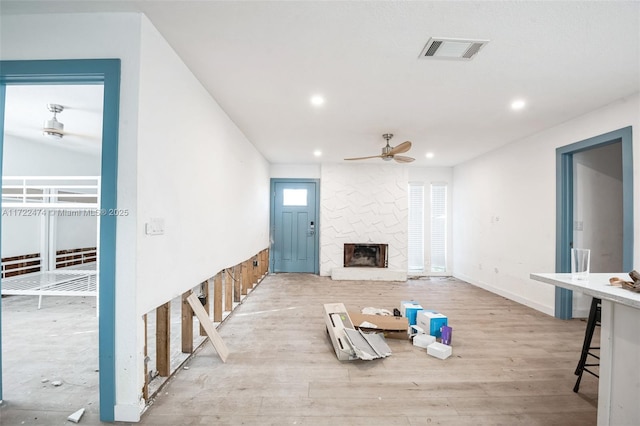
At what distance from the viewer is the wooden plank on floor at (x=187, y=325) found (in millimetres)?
2496

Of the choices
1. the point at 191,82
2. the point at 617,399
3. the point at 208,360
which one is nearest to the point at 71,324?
the point at 208,360

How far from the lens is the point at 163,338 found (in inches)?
84.6

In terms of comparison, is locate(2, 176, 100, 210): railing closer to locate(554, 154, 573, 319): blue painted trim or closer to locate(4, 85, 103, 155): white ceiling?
locate(4, 85, 103, 155): white ceiling

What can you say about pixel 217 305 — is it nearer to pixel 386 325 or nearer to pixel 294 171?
pixel 386 325

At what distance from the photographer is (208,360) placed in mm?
2508

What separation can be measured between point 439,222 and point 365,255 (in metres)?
1.88

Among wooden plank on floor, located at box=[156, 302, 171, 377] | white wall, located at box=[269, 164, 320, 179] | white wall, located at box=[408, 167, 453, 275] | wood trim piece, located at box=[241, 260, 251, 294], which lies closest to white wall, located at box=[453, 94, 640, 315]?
white wall, located at box=[408, 167, 453, 275]

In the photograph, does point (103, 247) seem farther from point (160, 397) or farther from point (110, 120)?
point (160, 397)

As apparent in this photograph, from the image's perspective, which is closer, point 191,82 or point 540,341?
point 191,82

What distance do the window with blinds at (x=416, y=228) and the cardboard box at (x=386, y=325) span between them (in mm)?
3628

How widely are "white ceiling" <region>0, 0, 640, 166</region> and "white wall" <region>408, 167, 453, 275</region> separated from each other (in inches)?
104

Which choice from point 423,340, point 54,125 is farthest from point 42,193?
point 423,340

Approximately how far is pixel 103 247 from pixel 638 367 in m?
2.86

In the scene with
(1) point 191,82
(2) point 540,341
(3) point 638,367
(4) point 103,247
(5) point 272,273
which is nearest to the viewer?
(3) point 638,367
